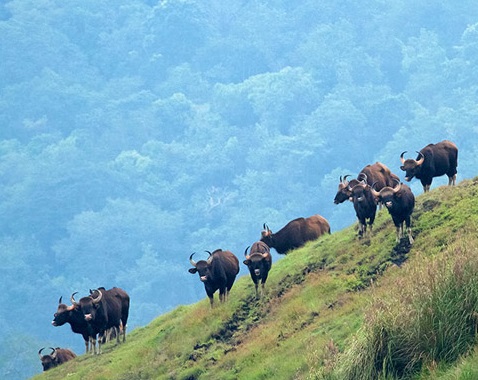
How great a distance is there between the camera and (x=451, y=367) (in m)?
14.7

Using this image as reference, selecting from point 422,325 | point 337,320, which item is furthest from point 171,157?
point 422,325

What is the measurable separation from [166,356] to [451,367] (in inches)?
598

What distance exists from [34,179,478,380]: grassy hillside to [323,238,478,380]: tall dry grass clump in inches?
0.7

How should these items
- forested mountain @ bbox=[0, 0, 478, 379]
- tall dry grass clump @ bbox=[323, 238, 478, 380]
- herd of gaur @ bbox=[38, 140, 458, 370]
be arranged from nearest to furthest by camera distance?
1. tall dry grass clump @ bbox=[323, 238, 478, 380]
2. herd of gaur @ bbox=[38, 140, 458, 370]
3. forested mountain @ bbox=[0, 0, 478, 379]

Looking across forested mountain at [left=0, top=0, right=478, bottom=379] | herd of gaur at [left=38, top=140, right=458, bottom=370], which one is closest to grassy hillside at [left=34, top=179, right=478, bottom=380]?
herd of gaur at [left=38, top=140, right=458, bottom=370]

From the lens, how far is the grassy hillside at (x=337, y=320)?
15578 mm

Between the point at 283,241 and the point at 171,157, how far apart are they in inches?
5613

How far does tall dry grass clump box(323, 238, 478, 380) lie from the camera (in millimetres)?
15273

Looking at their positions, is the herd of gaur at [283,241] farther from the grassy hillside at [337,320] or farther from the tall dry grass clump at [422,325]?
the tall dry grass clump at [422,325]

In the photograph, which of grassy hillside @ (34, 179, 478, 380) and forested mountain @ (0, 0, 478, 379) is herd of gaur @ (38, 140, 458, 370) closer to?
grassy hillside @ (34, 179, 478, 380)

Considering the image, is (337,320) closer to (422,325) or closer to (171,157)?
(422,325)

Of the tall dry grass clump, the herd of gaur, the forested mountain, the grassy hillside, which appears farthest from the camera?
the forested mountain

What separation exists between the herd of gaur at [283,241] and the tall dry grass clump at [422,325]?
1198 cm

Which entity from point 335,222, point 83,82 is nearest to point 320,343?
point 335,222
